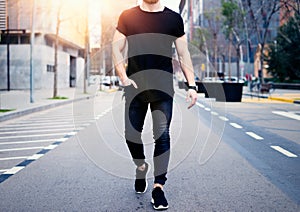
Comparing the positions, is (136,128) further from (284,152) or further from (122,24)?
(284,152)

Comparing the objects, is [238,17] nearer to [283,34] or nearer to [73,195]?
[283,34]

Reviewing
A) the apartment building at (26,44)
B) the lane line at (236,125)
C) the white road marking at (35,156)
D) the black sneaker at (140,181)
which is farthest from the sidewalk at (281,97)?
the black sneaker at (140,181)

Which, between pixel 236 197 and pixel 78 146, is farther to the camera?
pixel 78 146

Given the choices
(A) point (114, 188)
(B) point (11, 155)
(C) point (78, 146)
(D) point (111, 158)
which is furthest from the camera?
(C) point (78, 146)

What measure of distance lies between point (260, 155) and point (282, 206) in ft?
9.58

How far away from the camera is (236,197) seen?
4434 millimetres

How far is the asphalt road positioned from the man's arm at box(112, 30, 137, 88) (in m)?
0.59

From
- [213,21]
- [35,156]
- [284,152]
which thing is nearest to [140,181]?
[35,156]

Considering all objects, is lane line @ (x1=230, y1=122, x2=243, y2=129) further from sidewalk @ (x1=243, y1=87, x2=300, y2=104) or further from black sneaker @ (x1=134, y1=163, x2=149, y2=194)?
sidewalk @ (x1=243, y1=87, x2=300, y2=104)

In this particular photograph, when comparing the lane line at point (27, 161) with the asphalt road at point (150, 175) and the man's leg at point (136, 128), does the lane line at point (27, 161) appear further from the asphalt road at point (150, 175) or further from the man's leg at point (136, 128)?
the man's leg at point (136, 128)

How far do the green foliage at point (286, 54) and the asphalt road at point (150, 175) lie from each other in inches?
1499

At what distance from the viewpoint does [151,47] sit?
159 inches

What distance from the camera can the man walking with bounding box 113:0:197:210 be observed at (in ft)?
13.2

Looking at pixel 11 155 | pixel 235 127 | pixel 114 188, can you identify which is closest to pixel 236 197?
pixel 114 188
